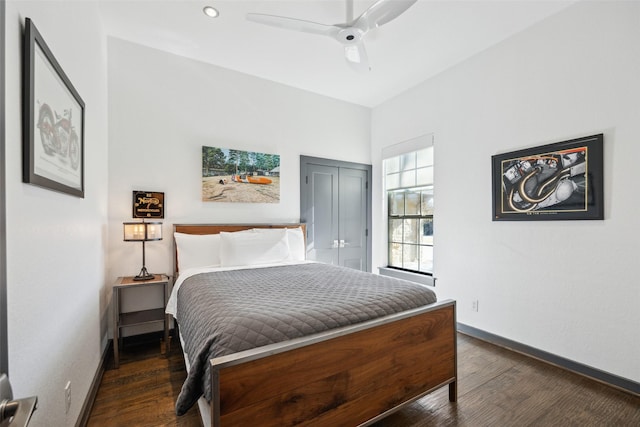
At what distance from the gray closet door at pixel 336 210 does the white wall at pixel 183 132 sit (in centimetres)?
18

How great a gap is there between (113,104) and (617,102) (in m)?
4.36

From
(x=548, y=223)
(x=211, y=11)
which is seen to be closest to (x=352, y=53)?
(x=211, y=11)

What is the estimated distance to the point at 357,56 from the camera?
2539 millimetres

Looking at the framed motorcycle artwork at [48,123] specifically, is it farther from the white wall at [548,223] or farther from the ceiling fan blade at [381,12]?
the white wall at [548,223]

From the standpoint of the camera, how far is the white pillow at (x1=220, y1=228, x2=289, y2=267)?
9.55 feet

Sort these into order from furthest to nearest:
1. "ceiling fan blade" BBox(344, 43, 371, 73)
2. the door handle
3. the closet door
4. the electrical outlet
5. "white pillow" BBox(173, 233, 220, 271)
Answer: the closet door, "white pillow" BBox(173, 233, 220, 271), "ceiling fan blade" BBox(344, 43, 371, 73), the electrical outlet, the door handle

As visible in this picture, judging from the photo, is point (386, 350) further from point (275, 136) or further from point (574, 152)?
point (275, 136)

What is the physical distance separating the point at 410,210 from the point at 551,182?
173 centimetres

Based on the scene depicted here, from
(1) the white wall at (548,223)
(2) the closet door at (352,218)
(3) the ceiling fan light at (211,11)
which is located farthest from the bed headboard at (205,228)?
(1) the white wall at (548,223)

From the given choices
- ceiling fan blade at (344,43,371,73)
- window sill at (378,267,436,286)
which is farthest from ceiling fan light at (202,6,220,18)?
window sill at (378,267,436,286)

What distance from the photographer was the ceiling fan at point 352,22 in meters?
1.91

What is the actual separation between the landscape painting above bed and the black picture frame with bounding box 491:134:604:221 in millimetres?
2511

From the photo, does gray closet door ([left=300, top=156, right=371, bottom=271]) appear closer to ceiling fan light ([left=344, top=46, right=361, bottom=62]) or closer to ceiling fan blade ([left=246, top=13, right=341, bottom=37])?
ceiling fan light ([left=344, top=46, right=361, bottom=62])

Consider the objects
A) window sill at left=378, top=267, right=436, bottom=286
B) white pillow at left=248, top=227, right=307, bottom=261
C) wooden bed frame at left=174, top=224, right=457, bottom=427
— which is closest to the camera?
wooden bed frame at left=174, top=224, right=457, bottom=427
